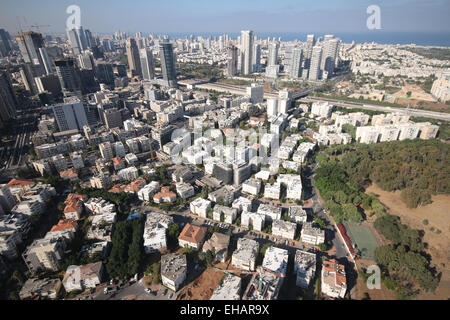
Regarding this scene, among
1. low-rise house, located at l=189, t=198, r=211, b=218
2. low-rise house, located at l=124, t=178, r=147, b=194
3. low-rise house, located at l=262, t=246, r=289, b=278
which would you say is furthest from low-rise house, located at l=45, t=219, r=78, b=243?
low-rise house, located at l=262, t=246, r=289, b=278

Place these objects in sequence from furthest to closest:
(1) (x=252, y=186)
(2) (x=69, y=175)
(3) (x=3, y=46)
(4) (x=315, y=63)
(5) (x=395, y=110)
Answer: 1. (3) (x=3, y=46)
2. (4) (x=315, y=63)
3. (5) (x=395, y=110)
4. (2) (x=69, y=175)
5. (1) (x=252, y=186)

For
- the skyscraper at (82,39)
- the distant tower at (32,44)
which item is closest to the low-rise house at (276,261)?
the distant tower at (32,44)

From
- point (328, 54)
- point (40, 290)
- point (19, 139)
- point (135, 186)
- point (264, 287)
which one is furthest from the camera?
point (328, 54)

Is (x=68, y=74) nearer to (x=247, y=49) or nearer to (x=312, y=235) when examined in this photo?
(x=247, y=49)

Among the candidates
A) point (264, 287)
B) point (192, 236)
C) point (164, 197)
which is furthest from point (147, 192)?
point (264, 287)
